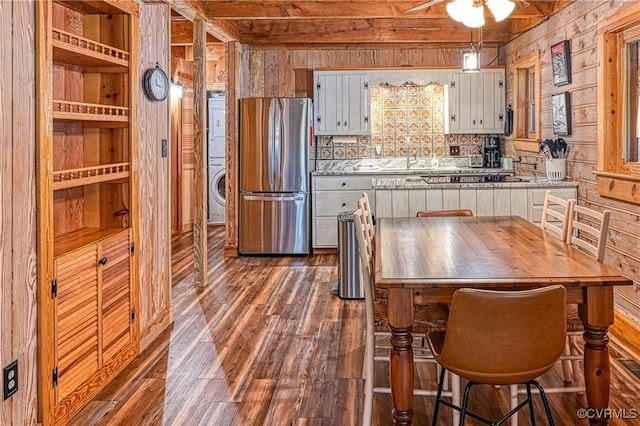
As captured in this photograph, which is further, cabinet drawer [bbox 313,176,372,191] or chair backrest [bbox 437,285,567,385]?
cabinet drawer [bbox 313,176,372,191]

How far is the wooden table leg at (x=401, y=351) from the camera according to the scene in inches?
87.6

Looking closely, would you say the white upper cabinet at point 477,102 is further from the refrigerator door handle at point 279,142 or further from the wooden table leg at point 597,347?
the wooden table leg at point 597,347

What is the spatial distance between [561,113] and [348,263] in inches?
88.1

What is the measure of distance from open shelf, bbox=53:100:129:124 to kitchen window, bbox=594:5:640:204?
127 inches

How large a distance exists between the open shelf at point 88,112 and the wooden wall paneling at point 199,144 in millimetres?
1991

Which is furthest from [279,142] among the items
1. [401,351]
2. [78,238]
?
[401,351]

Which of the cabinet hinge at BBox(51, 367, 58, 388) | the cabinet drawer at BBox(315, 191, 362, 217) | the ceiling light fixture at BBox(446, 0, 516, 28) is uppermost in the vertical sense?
the ceiling light fixture at BBox(446, 0, 516, 28)

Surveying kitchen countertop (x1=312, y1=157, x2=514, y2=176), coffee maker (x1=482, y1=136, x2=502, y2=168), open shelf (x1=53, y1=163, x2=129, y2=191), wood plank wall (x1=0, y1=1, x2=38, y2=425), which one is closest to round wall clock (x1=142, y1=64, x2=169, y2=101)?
open shelf (x1=53, y1=163, x2=129, y2=191)

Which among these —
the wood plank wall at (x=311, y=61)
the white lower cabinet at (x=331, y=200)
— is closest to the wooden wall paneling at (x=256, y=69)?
the wood plank wall at (x=311, y=61)

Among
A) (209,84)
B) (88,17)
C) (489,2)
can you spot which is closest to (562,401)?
(489,2)

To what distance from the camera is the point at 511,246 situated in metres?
2.83

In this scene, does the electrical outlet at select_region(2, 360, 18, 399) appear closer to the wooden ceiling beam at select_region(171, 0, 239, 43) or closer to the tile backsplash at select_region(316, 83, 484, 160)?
the wooden ceiling beam at select_region(171, 0, 239, 43)

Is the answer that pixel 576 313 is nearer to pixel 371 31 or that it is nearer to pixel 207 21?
Result: pixel 207 21

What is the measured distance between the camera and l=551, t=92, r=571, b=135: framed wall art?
191 inches
